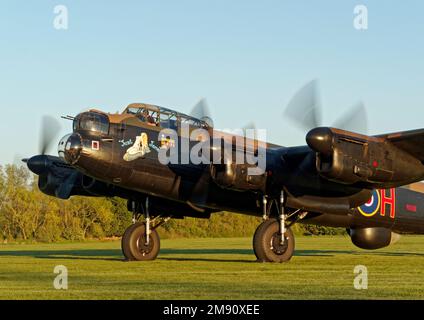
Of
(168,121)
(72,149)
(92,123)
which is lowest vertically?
(72,149)

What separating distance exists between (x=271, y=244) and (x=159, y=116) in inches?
187

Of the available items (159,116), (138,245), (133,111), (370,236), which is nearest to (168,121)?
(159,116)

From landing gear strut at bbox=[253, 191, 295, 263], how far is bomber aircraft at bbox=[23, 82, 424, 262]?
0.03 metres

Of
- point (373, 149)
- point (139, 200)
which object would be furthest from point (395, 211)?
point (139, 200)

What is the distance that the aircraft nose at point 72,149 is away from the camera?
18.2 m

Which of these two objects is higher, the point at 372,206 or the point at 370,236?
the point at 372,206

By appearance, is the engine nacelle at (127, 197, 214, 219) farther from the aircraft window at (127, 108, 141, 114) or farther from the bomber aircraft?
the aircraft window at (127, 108, 141, 114)

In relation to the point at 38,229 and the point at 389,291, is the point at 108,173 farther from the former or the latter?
the point at 38,229

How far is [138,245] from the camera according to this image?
22.2m

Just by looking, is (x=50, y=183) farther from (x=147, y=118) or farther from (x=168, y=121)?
(x=168, y=121)

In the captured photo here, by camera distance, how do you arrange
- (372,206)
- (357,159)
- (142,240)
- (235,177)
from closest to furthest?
(357,159), (235,177), (372,206), (142,240)

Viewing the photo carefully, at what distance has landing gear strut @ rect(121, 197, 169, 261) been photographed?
868 inches

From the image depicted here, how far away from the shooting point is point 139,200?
2250 centimetres

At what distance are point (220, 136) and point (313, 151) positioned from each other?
111 inches
